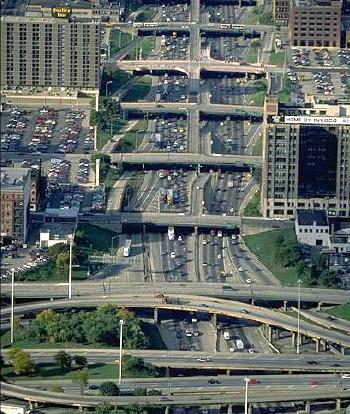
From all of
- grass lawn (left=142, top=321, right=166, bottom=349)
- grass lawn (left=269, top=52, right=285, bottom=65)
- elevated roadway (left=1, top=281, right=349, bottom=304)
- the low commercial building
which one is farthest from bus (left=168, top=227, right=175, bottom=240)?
grass lawn (left=269, top=52, right=285, bottom=65)

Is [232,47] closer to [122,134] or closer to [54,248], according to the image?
[122,134]

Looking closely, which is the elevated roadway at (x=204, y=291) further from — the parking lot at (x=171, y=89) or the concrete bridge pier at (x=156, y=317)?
the parking lot at (x=171, y=89)

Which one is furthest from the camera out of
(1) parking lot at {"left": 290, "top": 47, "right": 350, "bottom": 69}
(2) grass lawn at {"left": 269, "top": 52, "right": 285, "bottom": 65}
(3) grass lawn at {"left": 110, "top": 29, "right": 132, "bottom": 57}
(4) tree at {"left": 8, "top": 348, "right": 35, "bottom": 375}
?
(3) grass lawn at {"left": 110, "top": 29, "right": 132, "bottom": 57}

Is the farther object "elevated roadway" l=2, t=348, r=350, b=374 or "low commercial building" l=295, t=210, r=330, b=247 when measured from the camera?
"low commercial building" l=295, t=210, r=330, b=247

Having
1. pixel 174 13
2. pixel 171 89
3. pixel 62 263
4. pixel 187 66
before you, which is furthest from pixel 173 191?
pixel 174 13

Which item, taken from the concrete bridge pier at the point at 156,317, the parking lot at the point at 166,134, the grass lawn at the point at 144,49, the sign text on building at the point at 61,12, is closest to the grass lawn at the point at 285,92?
the parking lot at the point at 166,134

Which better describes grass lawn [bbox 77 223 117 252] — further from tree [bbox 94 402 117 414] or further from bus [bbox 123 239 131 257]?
tree [bbox 94 402 117 414]
